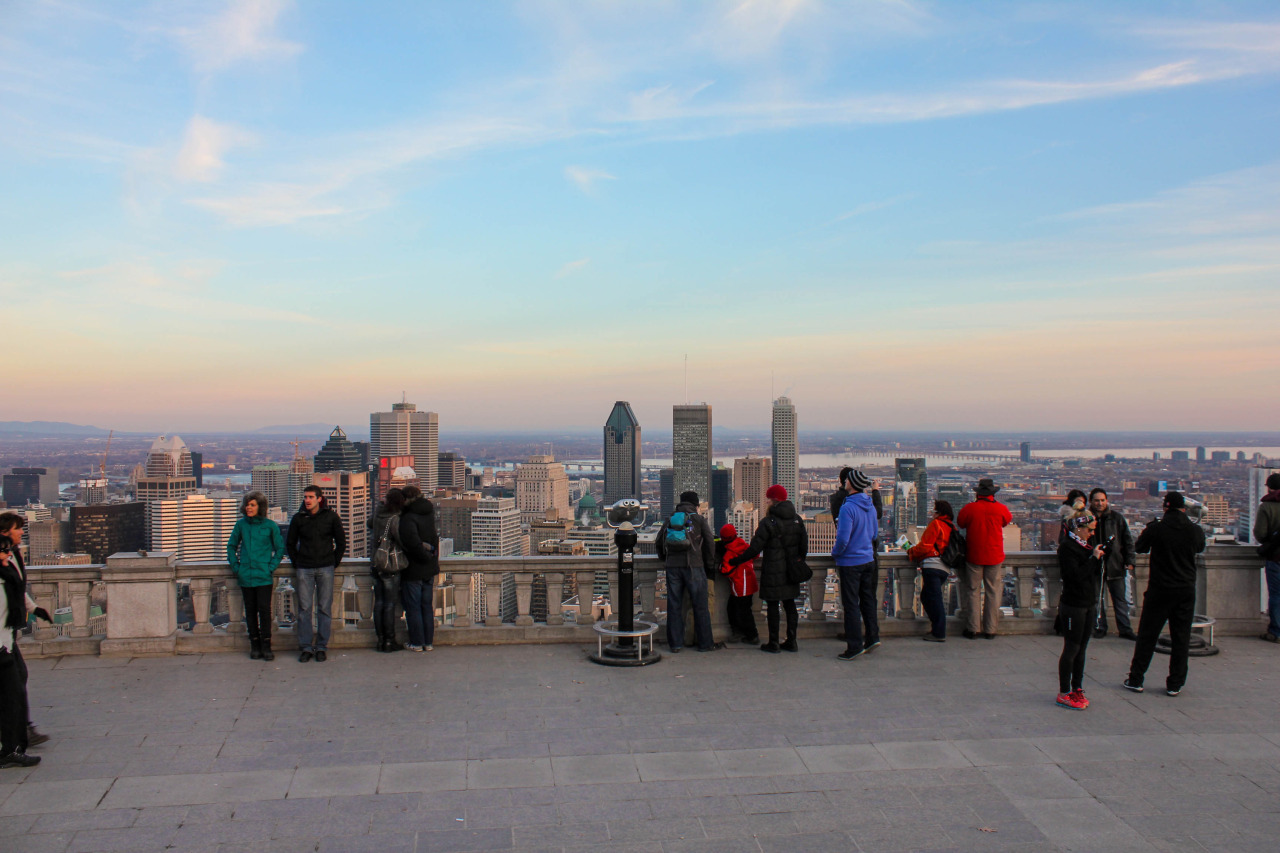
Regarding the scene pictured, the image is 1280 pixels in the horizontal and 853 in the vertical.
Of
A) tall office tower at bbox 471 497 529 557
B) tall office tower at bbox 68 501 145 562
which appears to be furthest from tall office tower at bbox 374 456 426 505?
tall office tower at bbox 68 501 145 562

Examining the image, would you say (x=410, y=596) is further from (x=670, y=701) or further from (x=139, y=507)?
(x=139, y=507)

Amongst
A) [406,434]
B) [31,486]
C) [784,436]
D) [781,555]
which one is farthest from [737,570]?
[406,434]

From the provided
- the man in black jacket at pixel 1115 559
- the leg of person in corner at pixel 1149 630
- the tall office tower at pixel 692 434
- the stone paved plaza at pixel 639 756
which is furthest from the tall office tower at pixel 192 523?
the tall office tower at pixel 692 434

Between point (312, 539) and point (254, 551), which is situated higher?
point (312, 539)

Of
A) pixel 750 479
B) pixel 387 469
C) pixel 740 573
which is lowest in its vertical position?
pixel 750 479

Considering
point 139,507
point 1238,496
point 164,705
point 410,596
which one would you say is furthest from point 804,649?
point 139,507

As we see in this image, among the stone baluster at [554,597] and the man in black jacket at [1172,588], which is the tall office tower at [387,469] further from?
the man in black jacket at [1172,588]

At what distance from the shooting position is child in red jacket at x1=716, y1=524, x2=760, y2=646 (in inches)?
364

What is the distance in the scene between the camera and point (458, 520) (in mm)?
68312

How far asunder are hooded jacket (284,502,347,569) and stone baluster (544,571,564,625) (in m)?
2.26

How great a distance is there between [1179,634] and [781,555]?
12.1 ft

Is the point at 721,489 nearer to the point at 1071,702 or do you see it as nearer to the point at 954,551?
the point at 954,551

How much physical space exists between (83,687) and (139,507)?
5137 cm

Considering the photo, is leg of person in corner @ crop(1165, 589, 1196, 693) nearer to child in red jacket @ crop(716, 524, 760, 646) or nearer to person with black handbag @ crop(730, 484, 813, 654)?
person with black handbag @ crop(730, 484, 813, 654)
